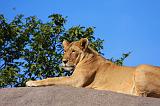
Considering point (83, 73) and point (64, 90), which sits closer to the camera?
point (64, 90)

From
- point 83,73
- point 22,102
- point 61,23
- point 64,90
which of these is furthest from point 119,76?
point 61,23

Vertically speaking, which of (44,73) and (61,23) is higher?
(61,23)

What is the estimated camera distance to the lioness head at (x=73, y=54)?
50.6 feet

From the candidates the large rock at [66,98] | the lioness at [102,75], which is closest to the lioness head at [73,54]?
the lioness at [102,75]

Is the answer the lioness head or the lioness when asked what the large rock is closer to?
the lioness

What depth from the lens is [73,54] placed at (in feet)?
51.0

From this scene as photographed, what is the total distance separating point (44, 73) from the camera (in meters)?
21.8

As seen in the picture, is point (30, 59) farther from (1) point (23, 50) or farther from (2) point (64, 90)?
(2) point (64, 90)

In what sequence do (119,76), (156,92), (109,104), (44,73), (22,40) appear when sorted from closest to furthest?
(109,104) → (156,92) → (119,76) → (44,73) → (22,40)

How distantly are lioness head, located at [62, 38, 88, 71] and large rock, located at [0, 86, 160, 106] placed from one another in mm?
4209

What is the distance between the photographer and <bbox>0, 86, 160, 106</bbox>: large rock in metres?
10.6

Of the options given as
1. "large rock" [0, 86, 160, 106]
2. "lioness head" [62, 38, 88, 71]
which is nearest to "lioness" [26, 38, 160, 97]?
"lioness head" [62, 38, 88, 71]

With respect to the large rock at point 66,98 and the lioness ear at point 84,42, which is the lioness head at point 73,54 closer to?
the lioness ear at point 84,42

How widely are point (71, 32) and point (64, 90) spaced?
11958 millimetres
